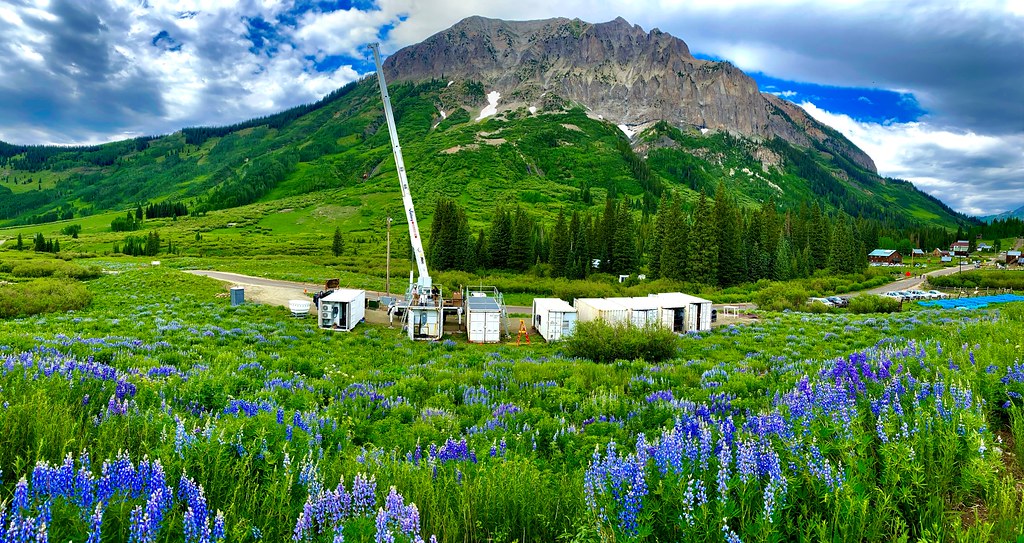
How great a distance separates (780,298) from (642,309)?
30283mm

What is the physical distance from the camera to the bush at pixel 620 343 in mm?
20875

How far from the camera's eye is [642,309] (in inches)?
1214

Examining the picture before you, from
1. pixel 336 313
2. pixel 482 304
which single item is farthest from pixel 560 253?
pixel 336 313

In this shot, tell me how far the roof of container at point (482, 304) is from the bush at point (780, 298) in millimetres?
34171

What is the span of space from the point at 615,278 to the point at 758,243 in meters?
26.3

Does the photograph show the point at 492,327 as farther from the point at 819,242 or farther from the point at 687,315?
the point at 819,242

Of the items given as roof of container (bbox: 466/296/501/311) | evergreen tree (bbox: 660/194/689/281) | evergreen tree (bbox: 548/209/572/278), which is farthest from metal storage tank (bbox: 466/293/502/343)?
evergreen tree (bbox: 548/209/572/278)

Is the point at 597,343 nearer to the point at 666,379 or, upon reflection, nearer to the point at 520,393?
the point at 666,379

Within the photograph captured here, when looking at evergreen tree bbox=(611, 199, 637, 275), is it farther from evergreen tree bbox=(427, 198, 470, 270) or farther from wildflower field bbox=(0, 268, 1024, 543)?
wildflower field bbox=(0, 268, 1024, 543)

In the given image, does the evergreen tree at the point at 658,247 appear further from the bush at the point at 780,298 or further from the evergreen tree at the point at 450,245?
the evergreen tree at the point at 450,245

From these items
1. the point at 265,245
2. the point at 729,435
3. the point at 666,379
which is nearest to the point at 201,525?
the point at 729,435

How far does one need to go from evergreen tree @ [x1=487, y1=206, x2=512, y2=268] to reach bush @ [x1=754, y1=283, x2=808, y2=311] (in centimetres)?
4246

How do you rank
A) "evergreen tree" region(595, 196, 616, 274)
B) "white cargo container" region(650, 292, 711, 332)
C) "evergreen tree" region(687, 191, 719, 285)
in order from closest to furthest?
"white cargo container" region(650, 292, 711, 332) → "evergreen tree" region(687, 191, 719, 285) → "evergreen tree" region(595, 196, 616, 274)

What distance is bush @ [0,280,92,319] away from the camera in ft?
86.8
